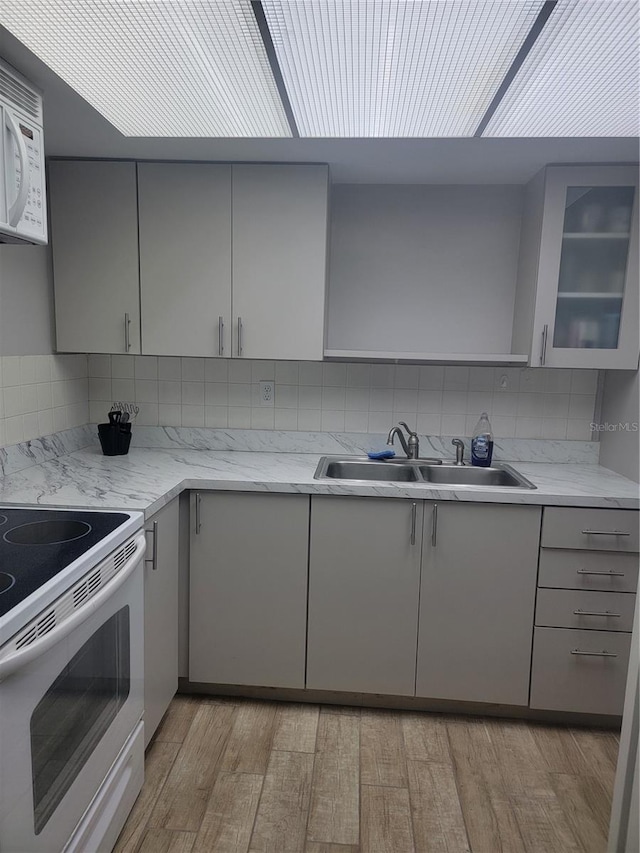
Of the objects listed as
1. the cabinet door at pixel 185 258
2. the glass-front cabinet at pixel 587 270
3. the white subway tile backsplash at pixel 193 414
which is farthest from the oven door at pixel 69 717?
the glass-front cabinet at pixel 587 270

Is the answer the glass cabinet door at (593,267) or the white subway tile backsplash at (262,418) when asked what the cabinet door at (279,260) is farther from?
the glass cabinet door at (593,267)

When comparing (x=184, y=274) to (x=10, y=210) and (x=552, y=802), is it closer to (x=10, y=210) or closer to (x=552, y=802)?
(x=10, y=210)

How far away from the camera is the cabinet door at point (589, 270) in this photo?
90.7 inches

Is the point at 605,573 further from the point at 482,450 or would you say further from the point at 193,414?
the point at 193,414

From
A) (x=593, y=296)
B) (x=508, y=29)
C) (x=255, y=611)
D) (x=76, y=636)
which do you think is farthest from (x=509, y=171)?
(x=76, y=636)

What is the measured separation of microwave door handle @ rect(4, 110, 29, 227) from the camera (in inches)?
60.3

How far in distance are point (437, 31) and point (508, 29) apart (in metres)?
0.17

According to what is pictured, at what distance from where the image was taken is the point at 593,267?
236 centimetres

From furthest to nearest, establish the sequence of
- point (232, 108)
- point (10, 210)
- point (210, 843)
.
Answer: point (232, 108) < point (210, 843) < point (10, 210)

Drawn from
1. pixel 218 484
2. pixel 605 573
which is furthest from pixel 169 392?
pixel 605 573

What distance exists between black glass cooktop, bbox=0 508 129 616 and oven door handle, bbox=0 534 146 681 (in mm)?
93

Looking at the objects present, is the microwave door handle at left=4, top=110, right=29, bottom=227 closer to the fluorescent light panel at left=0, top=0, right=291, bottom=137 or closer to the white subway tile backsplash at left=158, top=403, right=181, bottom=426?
the fluorescent light panel at left=0, top=0, right=291, bottom=137

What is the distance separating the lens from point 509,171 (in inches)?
95.7

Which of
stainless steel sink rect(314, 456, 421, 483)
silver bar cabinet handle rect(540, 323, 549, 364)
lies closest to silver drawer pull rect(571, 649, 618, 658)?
stainless steel sink rect(314, 456, 421, 483)
